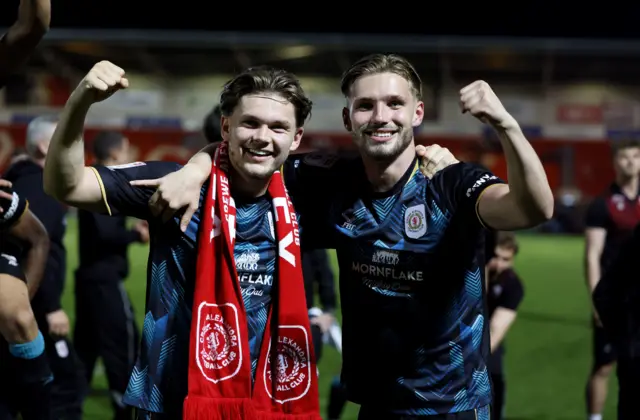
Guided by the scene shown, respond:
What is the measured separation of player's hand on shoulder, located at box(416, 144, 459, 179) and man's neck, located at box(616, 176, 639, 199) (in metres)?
3.75

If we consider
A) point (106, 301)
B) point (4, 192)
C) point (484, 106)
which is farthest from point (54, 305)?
point (484, 106)

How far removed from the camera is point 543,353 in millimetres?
8883

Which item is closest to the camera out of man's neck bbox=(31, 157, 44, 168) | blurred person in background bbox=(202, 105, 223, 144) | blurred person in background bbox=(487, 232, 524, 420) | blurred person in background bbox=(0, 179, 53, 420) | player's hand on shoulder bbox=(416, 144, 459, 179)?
player's hand on shoulder bbox=(416, 144, 459, 179)

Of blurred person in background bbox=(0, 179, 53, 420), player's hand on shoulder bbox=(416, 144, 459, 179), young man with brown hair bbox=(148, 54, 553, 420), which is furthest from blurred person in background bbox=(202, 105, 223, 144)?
player's hand on shoulder bbox=(416, 144, 459, 179)

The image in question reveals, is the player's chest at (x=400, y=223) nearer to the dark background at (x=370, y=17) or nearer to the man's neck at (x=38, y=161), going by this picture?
the man's neck at (x=38, y=161)

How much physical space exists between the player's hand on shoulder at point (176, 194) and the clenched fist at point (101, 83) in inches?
16.3

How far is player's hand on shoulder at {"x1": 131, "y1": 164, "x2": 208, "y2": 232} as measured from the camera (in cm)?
290

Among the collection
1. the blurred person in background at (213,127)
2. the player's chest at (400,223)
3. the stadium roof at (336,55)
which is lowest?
the player's chest at (400,223)

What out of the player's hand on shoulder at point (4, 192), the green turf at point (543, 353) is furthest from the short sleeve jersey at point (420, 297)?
the green turf at point (543, 353)

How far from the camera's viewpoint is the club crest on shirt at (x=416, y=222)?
2980 millimetres

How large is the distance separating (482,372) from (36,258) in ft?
7.74

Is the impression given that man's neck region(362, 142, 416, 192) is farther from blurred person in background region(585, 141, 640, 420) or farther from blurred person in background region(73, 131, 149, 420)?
blurred person in background region(585, 141, 640, 420)

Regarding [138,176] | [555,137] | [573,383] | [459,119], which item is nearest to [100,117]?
[459,119]

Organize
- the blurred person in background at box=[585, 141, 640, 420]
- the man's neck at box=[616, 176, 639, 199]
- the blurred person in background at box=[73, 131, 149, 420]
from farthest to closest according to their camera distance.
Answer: the man's neck at box=[616, 176, 639, 199]
the blurred person in background at box=[585, 141, 640, 420]
the blurred person in background at box=[73, 131, 149, 420]
